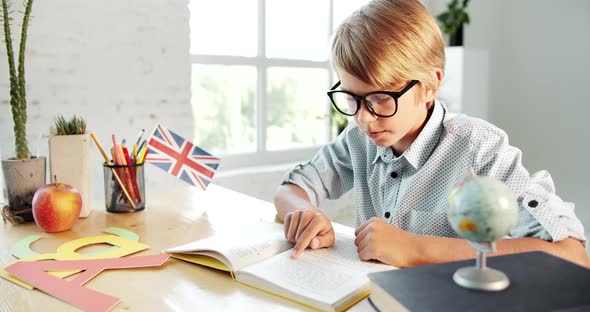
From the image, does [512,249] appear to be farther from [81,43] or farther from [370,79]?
[81,43]

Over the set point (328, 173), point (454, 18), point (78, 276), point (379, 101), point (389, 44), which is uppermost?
point (454, 18)


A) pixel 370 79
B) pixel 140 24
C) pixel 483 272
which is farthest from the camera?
pixel 140 24

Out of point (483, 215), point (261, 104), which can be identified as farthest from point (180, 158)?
point (261, 104)

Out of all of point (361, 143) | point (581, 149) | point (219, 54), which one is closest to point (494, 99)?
point (581, 149)

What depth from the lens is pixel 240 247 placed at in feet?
3.01

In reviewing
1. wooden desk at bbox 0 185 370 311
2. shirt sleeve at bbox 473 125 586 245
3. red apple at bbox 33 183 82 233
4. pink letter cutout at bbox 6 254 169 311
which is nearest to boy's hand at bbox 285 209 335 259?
wooden desk at bbox 0 185 370 311

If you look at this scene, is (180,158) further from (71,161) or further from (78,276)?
(78,276)

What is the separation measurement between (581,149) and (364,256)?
292 centimetres

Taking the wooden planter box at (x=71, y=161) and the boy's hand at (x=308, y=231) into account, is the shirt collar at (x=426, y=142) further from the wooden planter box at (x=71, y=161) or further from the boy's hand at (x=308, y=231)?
the wooden planter box at (x=71, y=161)

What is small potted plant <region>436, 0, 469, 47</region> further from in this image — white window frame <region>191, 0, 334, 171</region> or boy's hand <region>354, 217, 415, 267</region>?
boy's hand <region>354, 217, 415, 267</region>

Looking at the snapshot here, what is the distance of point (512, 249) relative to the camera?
88 centimetres

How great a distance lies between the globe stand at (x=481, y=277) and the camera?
598mm

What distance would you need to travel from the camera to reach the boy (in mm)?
889

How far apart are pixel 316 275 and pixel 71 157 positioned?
75 centimetres
